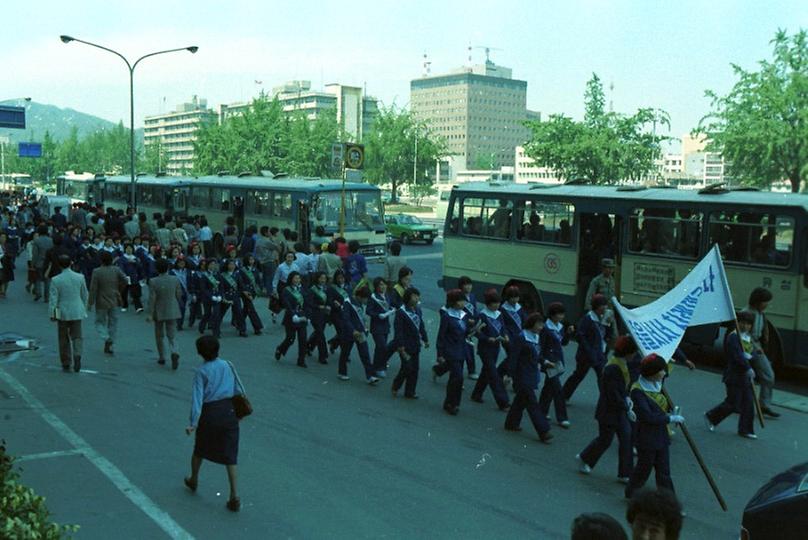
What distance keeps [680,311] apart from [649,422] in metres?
1.75

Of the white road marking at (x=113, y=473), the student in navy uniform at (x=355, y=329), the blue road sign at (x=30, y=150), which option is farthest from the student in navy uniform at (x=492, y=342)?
the blue road sign at (x=30, y=150)

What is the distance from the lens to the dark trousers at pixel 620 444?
325 inches

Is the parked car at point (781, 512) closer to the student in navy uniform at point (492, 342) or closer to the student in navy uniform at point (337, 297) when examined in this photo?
the student in navy uniform at point (492, 342)

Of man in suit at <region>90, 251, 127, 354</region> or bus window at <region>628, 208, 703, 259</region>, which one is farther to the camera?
bus window at <region>628, 208, 703, 259</region>

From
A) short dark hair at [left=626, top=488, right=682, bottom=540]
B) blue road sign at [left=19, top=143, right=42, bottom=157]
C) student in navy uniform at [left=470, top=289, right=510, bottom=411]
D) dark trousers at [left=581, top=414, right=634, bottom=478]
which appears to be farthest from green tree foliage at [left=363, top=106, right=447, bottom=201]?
short dark hair at [left=626, top=488, right=682, bottom=540]

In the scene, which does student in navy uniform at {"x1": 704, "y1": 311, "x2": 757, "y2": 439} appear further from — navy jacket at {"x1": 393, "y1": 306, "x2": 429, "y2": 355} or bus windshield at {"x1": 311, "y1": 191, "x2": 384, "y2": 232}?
bus windshield at {"x1": 311, "y1": 191, "x2": 384, "y2": 232}

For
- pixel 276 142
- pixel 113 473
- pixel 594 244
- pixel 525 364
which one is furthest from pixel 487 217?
pixel 276 142

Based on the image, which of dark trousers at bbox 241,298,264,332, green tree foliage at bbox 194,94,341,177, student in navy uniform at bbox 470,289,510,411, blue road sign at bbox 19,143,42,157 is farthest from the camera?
blue road sign at bbox 19,143,42,157

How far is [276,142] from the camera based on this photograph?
69625 millimetres

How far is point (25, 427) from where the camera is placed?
9820 millimetres

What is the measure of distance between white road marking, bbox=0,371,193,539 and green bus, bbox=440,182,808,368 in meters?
9.72

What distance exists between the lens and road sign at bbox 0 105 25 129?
33.5 m

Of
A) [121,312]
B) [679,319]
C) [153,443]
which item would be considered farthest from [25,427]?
[121,312]

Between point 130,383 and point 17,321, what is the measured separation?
6.48 meters
